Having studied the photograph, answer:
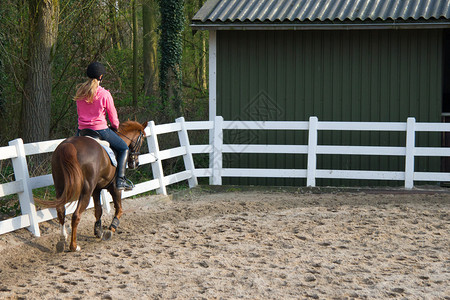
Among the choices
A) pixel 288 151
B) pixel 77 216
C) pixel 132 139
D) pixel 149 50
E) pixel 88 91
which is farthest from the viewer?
pixel 149 50

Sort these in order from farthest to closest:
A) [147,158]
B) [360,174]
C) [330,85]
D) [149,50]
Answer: [149,50], [330,85], [360,174], [147,158]

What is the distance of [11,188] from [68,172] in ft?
3.34

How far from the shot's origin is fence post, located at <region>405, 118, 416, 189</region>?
10.7 meters

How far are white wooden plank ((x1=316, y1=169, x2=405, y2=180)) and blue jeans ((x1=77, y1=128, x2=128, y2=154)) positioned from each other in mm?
4413

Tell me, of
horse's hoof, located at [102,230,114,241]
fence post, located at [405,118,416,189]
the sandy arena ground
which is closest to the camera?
the sandy arena ground

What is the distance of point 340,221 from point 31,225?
3854mm

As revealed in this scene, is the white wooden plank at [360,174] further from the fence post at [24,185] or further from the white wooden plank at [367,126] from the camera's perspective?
the fence post at [24,185]

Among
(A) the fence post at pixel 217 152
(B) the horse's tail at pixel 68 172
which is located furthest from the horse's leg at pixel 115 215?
(A) the fence post at pixel 217 152

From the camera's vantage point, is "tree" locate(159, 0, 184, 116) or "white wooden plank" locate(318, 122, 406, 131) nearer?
"white wooden plank" locate(318, 122, 406, 131)

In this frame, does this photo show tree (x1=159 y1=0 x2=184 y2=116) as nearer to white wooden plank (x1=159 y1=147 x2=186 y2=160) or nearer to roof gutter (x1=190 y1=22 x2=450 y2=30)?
roof gutter (x1=190 y1=22 x2=450 y2=30)

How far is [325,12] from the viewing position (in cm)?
1173

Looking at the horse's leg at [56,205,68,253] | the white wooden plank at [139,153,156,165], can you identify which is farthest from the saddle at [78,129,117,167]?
the white wooden plank at [139,153,156,165]

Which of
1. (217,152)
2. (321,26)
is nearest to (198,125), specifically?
(217,152)

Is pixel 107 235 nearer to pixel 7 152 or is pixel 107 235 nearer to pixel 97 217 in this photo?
pixel 97 217
